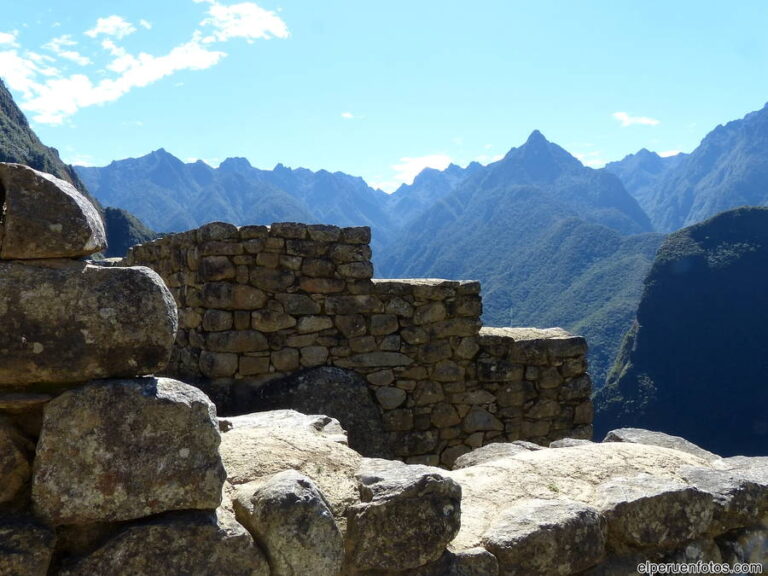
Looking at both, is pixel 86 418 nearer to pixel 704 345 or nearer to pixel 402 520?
pixel 402 520

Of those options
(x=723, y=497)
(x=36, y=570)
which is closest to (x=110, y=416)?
(x=36, y=570)

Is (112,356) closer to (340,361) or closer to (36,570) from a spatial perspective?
(36,570)

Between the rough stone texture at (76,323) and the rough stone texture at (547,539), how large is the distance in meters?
1.35

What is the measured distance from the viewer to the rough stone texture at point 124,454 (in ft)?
5.58

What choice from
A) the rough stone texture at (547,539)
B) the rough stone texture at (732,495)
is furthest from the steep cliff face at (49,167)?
the rough stone texture at (732,495)

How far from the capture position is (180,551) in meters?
1.79

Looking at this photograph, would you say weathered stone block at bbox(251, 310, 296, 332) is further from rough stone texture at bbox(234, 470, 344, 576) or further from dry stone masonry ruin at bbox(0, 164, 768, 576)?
rough stone texture at bbox(234, 470, 344, 576)

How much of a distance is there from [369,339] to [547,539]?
13.0 ft

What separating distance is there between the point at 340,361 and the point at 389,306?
695 millimetres

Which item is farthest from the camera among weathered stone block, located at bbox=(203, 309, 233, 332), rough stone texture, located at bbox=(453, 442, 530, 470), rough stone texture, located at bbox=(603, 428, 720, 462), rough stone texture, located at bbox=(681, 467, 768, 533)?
weathered stone block, located at bbox=(203, 309, 233, 332)

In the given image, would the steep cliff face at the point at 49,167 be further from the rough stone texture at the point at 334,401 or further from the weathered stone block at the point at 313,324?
the rough stone texture at the point at 334,401

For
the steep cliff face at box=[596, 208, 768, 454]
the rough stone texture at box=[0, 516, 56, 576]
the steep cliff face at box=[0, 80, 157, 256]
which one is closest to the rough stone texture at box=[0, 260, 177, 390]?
the rough stone texture at box=[0, 516, 56, 576]

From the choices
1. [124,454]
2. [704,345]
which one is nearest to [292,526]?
[124,454]

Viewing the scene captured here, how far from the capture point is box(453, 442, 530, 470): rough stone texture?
145 inches
